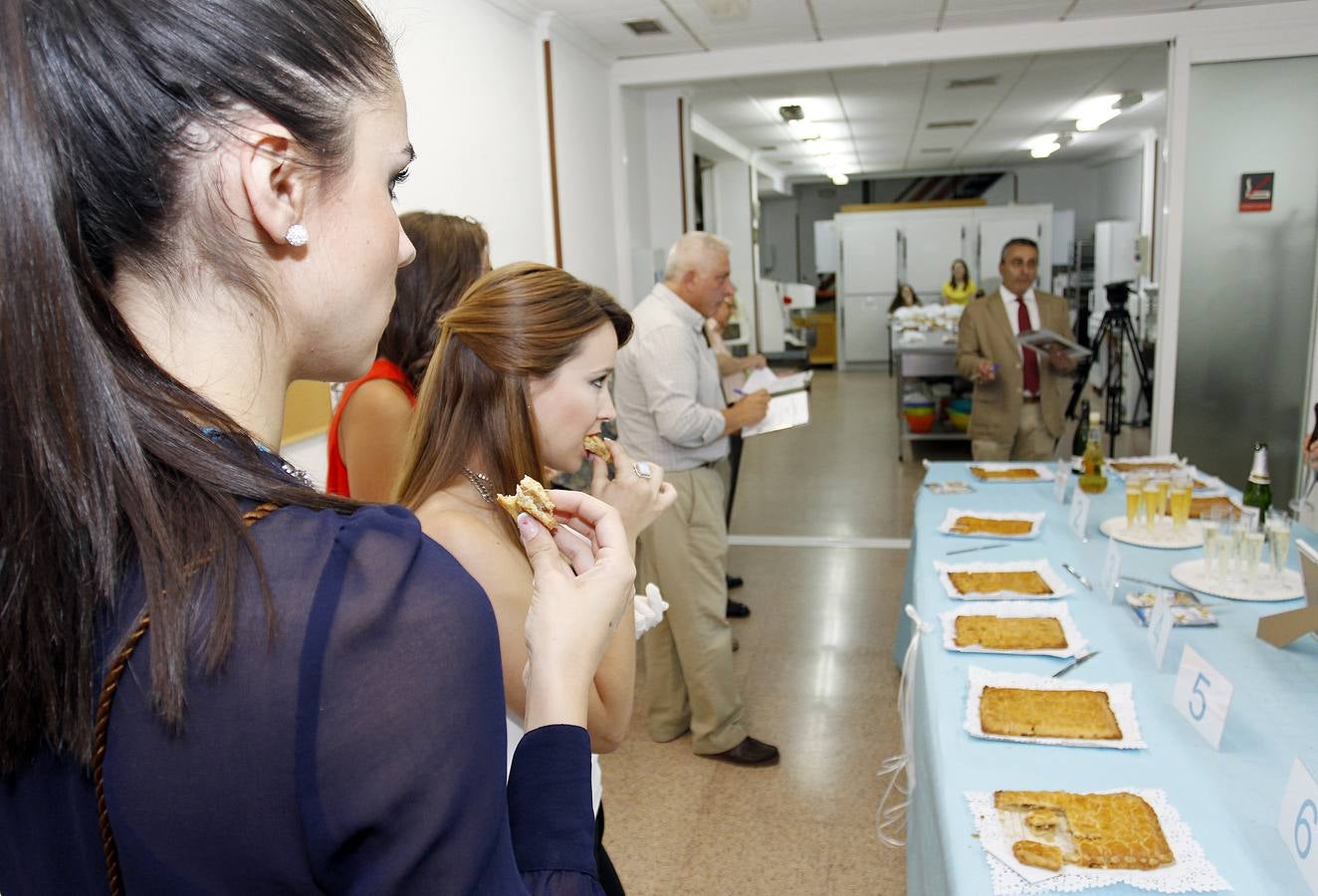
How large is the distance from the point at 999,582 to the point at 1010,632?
329 millimetres

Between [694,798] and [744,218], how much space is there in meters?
9.96

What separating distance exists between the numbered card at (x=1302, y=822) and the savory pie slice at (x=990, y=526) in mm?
1481

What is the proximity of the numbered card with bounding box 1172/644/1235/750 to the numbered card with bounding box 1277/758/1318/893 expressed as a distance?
24cm

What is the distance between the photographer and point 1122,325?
7.51 metres

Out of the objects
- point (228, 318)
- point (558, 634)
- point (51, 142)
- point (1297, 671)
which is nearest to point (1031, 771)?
point (1297, 671)

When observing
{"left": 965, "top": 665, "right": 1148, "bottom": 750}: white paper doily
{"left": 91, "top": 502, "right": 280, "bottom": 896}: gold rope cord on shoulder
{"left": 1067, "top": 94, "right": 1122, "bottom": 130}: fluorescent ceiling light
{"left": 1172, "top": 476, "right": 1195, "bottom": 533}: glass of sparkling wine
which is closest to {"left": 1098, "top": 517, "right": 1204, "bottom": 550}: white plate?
{"left": 1172, "top": 476, "right": 1195, "bottom": 533}: glass of sparkling wine

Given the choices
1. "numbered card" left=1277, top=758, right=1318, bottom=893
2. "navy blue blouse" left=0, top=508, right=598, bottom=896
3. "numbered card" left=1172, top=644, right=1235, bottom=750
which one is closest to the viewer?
"navy blue blouse" left=0, top=508, right=598, bottom=896

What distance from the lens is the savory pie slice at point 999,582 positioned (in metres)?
2.13

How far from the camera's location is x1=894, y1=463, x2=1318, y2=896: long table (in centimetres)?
120

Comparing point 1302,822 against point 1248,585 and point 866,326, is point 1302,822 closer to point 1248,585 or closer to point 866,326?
point 1248,585

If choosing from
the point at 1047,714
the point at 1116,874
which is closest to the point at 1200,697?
the point at 1047,714

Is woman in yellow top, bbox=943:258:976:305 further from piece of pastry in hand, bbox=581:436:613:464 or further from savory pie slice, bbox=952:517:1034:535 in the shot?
piece of pastry in hand, bbox=581:436:613:464

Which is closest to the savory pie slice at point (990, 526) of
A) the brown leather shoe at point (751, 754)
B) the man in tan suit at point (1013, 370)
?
the brown leather shoe at point (751, 754)

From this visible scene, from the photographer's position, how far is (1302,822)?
3.63 ft
